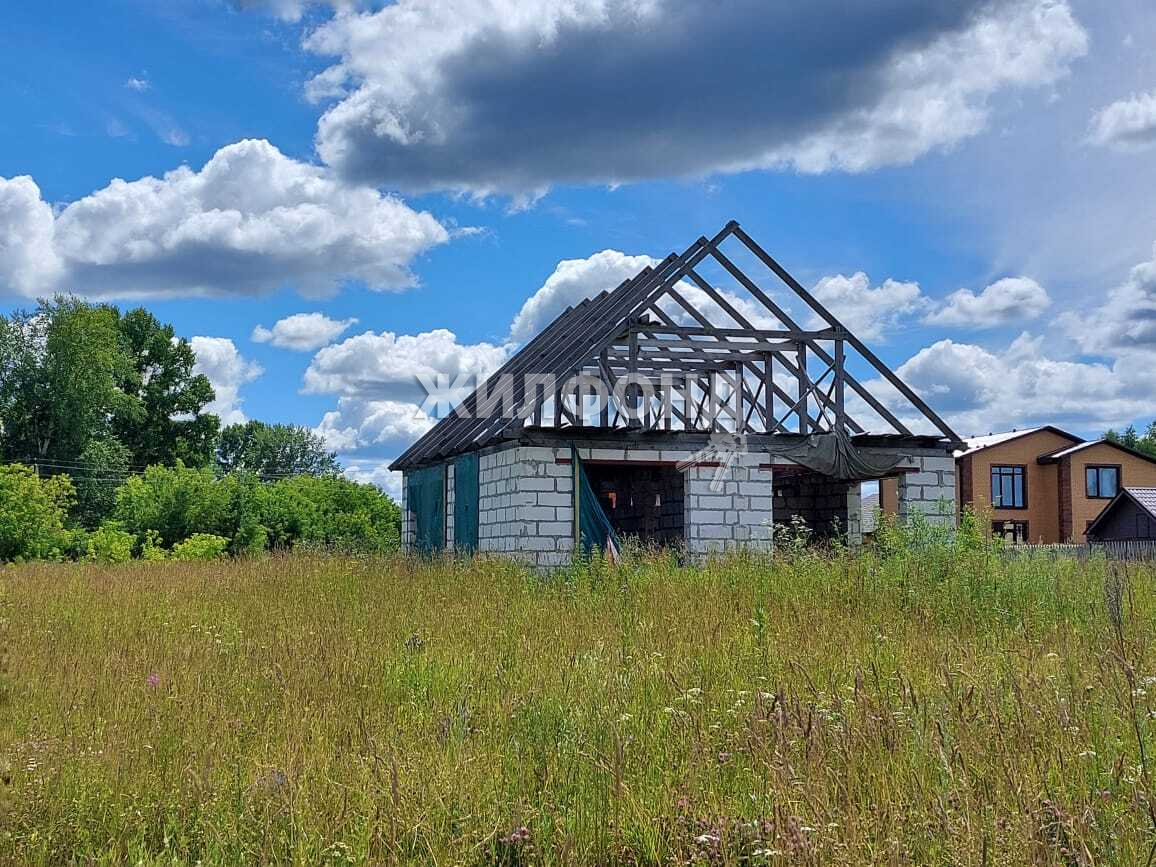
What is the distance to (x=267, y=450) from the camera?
6544cm

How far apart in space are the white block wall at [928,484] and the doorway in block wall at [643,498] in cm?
426

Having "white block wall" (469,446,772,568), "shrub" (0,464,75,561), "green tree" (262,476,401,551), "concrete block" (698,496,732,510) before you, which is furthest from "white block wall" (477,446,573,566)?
"shrub" (0,464,75,561)

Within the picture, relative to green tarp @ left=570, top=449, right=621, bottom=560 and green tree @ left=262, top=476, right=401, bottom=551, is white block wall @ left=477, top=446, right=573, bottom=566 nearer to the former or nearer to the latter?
green tarp @ left=570, top=449, right=621, bottom=560

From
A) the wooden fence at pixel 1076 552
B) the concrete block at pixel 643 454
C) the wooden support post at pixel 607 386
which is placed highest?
the wooden support post at pixel 607 386

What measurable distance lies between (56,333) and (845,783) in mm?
44224

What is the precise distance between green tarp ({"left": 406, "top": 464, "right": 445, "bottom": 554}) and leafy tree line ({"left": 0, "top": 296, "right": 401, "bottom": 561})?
4.65 ft

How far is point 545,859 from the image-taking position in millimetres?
3740

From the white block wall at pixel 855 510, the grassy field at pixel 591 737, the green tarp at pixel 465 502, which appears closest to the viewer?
the grassy field at pixel 591 737

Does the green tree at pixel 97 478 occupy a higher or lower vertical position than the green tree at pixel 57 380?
lower

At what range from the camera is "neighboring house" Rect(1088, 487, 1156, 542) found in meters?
36.6

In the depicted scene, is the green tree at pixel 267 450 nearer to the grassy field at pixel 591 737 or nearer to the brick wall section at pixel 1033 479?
the brick wall section at pixel 1033 479

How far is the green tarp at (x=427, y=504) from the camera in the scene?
880 inches

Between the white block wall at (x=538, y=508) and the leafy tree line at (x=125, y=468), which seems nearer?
the white block wall at (x=538, y=508)

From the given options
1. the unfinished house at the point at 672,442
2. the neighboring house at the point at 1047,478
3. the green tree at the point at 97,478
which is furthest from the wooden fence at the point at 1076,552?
the green tree at the point at 97,478
